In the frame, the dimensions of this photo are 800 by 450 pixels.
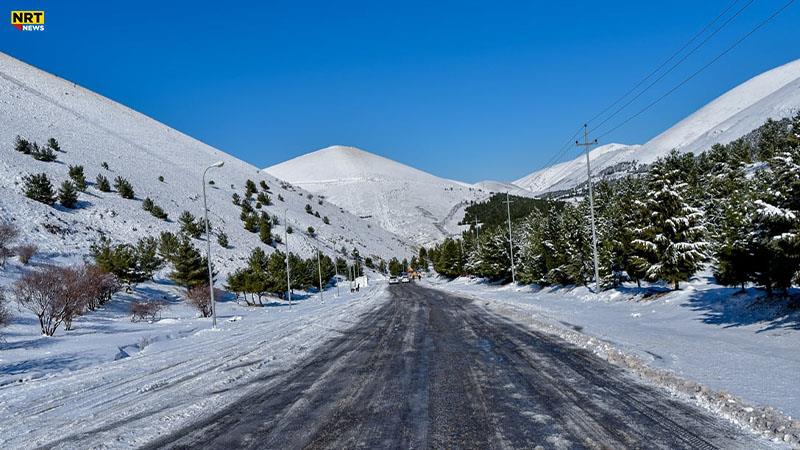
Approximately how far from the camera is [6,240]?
33.2 m

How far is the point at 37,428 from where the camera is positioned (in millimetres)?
8203

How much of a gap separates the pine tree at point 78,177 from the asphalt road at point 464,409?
55.3 meters

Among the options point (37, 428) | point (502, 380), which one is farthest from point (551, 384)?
point (37, 428)

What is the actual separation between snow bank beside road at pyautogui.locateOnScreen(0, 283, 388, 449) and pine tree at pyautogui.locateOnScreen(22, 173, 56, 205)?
116 feet

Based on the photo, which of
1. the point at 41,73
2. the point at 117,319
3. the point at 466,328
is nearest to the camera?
the point at 466,328

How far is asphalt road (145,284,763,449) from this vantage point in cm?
610

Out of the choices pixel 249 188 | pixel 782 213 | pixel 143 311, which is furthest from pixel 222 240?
pixel 782 213

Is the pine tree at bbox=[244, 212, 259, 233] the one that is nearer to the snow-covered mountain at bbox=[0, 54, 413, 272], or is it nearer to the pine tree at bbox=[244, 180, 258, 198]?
the snow-covered mountain at bbox=[0, 54, 413, 272]

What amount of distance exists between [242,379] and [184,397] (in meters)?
1.60

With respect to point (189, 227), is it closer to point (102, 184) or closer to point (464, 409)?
point (102, 184)

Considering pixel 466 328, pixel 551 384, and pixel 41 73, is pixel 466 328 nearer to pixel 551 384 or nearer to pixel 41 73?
pixel 551 384

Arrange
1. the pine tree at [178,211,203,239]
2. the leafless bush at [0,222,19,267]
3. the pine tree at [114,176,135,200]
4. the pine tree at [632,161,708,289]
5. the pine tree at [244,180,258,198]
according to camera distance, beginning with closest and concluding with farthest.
→ the pine tree at [632,161,708,289]
the leafless bush at [0,222,19,267]
the pine tree at [178,211,203,239]
the pine tree at [114,176,135,200]
the pine tree at [244,180,258,198]

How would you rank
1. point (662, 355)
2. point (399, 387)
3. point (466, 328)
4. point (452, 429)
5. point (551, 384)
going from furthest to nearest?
point (466, 328) → point (662, 355) → point (399, 387) → point (551, 384) → point (452, 429)

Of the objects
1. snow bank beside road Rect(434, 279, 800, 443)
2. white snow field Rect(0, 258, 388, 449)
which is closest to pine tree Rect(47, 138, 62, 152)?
white snow field Rect(0, 258, 388, 449)
